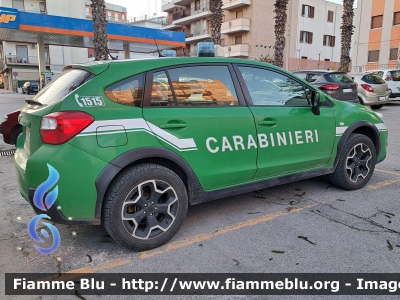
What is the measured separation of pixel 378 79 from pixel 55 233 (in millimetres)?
13081

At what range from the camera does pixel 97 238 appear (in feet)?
10.4

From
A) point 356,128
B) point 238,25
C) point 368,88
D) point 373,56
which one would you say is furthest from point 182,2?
point 356,128

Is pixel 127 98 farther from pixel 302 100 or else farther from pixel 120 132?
pixel 302 100

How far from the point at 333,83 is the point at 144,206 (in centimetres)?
900

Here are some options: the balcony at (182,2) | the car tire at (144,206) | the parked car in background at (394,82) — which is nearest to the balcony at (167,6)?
the balcony at (182,2)

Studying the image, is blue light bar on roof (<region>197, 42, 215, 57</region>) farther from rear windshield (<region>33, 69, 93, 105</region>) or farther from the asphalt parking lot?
the asphalt parking lot

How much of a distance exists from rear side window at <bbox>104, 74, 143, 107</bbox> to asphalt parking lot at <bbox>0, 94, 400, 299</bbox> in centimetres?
129

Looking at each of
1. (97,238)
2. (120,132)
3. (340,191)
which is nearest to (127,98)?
(120,132)

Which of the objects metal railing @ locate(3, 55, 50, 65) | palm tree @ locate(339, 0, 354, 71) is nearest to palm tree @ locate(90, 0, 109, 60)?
palm tree @ locate(339, 0, 354, 71)

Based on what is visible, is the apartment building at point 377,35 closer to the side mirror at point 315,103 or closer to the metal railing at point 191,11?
the metal railing at point 191,11

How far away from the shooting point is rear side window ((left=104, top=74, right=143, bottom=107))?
9.23ft

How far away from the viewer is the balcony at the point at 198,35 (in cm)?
3847

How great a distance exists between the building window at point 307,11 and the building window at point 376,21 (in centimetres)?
725

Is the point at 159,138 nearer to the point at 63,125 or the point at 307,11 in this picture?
the point at 63,125
